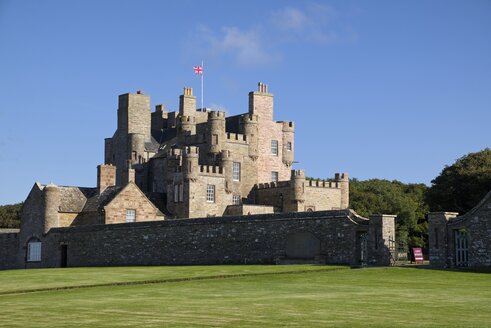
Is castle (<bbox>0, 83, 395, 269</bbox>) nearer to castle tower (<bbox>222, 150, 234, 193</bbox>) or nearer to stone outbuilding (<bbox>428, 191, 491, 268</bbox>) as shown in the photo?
castle tower (<bbox>222, 150, 234, 193</bbox>)

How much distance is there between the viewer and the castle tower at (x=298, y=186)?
75.4 metres

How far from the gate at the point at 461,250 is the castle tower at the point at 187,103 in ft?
162

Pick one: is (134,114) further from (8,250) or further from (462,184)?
(462,184)

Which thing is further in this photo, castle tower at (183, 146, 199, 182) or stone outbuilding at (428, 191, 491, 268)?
castle tower at (183, 146, 199, 182)

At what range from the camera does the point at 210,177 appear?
74.4 meters

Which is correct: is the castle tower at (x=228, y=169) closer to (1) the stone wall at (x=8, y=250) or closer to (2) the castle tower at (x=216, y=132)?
(2) the castle tower at (x=216, y=132)

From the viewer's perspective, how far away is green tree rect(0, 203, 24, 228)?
4007 inches

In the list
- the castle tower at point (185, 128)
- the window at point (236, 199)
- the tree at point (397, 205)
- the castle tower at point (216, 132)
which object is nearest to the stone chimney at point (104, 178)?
the castle tower at point (216, 132)

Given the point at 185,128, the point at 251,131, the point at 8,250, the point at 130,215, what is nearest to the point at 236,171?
the point at 251,131

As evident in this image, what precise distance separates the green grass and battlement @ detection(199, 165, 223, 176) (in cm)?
2978

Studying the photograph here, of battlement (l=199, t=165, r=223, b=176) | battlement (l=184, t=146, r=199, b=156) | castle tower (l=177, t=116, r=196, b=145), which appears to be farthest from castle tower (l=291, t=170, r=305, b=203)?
castle tower (l=177, t=116, r=196, b=145)

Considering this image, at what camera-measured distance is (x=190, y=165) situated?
72.3 m

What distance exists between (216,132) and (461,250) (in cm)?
3878

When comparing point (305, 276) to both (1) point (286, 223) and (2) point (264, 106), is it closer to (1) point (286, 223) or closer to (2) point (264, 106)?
(1) point (286, 223)
